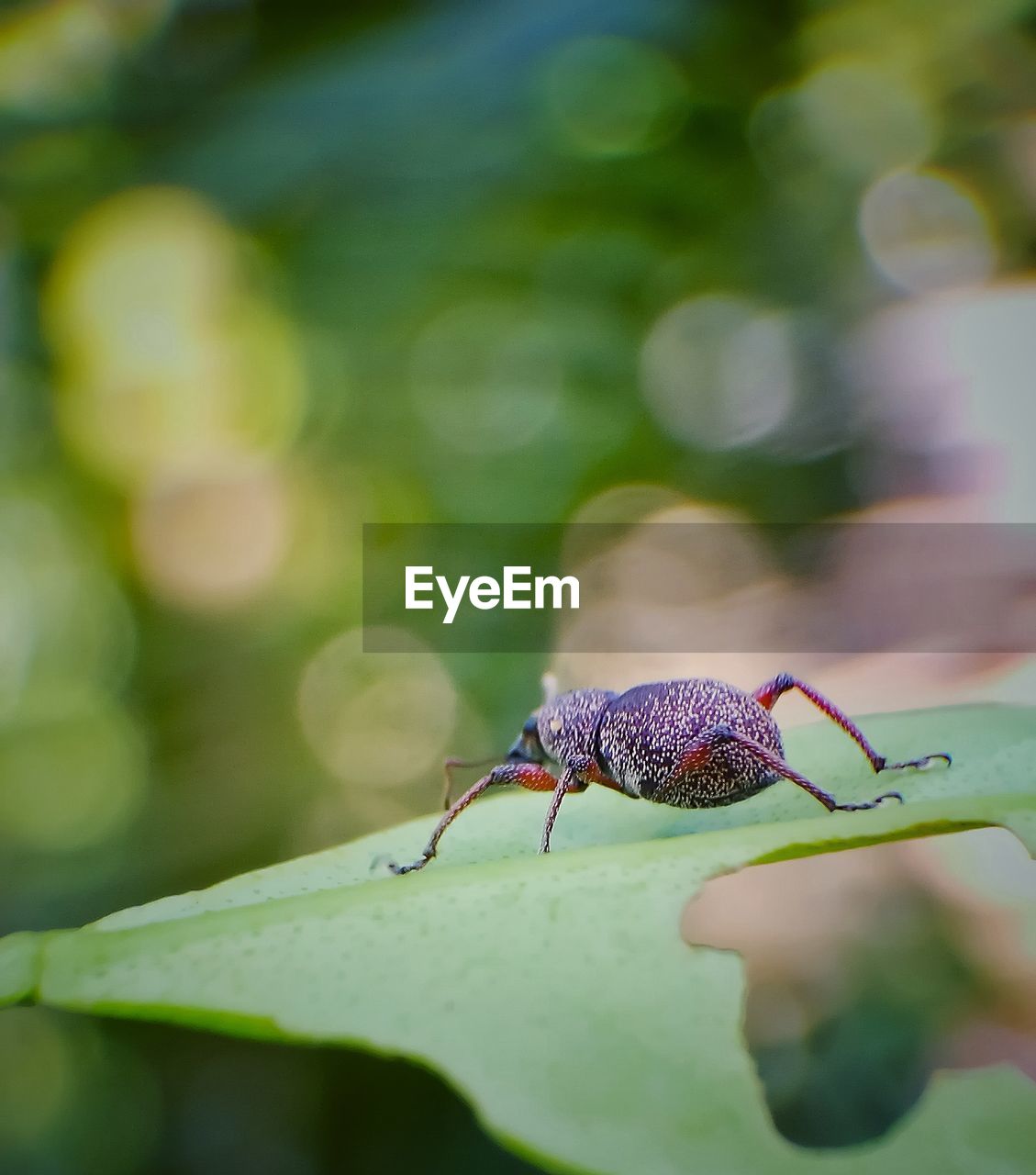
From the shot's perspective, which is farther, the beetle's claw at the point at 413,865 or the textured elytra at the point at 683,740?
the textured elytra at the point at 683,740

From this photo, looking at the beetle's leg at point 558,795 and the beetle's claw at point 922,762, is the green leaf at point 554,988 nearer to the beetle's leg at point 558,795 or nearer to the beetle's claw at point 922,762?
the beetle's claw at point 922,762

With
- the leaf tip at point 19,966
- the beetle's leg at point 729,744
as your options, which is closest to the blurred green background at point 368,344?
the beetle's leg at point 729,744

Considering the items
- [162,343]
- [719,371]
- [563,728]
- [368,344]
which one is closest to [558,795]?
[563,728]

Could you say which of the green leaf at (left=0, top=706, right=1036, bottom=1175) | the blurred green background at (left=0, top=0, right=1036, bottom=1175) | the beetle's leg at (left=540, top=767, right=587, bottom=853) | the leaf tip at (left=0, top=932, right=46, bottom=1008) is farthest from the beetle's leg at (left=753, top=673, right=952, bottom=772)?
the blurred green background at (left=0, top=0, right=1036, bottom=1175)

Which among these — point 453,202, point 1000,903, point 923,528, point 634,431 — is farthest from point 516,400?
point 1000,903

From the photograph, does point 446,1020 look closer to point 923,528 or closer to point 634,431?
point 634,431

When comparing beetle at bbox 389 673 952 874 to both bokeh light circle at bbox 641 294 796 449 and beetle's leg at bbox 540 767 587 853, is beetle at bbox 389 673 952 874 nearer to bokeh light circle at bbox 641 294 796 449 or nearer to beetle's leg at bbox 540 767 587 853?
beetle's leg at bbox 540 767 587 853

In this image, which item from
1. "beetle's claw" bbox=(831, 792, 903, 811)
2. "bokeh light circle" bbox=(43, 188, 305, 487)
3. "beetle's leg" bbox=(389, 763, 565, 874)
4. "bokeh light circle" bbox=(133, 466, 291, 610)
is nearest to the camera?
"beetle's claw" bbox=(831, 792, 903, 811)
